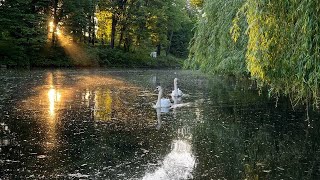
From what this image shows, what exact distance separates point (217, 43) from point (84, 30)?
87.8ft

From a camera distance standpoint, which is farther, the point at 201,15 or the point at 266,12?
the point at 201,15

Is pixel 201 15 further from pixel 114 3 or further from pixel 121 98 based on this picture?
pixel 114 3

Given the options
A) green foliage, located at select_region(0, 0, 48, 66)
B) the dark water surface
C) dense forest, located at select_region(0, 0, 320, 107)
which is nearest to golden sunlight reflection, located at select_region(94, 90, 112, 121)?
the dark water surface

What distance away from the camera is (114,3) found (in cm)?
3884

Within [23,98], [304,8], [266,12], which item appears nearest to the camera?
[304,8]

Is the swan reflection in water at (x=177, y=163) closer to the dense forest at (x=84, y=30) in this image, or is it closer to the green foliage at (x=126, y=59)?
the dense forest at (x=84, y=30)

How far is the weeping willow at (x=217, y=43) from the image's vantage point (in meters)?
11.4

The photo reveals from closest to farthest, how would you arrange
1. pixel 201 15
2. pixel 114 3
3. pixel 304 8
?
pixel 304 8
pixel 201 15
pixel 114 3

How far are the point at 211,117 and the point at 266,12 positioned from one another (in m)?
4.61

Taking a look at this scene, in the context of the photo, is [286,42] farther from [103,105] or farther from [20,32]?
[20,32]

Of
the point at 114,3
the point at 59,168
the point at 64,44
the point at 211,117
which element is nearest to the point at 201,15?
the point at 211,117

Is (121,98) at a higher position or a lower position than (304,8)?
lower

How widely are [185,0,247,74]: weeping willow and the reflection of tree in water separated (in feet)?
4.96

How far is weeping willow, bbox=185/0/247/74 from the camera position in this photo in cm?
1136
